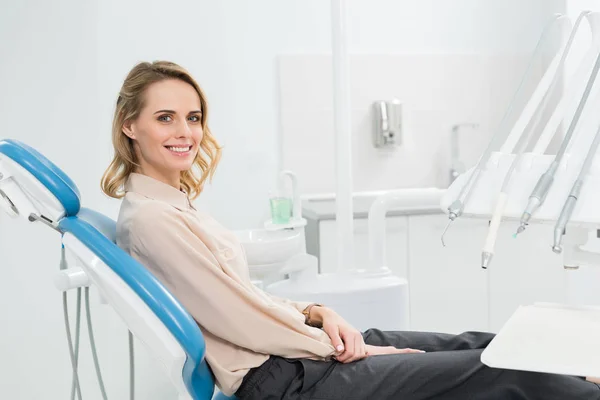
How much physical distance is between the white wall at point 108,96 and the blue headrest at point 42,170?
1881 millimetres

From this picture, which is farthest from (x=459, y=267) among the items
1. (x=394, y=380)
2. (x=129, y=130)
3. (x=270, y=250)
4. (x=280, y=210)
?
(x=129, y=130)

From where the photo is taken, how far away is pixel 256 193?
3.47 metres

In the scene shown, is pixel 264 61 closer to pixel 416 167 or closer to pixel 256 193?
pixel 256 193

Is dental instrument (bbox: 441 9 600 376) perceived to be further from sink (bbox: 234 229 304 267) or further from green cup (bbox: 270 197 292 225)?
green cup (bbox: 270 197 292 225)

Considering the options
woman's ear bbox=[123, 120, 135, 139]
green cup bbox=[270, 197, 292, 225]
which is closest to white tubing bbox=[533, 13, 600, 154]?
woman's ear bbox=[123, 120, 135, 139]

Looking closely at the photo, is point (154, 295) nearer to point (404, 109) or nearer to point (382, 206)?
point (382, 206)

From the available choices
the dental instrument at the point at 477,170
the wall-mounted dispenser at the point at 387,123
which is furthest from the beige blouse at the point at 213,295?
the wall-mounted dispenser at the point at 387,123

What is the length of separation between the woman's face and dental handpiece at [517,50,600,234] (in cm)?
76

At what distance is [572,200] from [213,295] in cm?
68

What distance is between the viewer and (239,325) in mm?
1398

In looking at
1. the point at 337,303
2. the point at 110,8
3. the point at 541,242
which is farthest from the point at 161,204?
the point at 541,242

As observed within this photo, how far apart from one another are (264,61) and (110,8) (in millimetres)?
760

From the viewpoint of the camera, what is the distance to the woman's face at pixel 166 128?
1.56 m

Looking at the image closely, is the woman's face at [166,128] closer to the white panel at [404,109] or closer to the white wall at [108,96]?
the white wall at [108,96]
